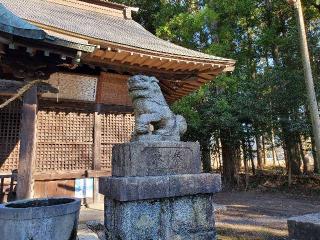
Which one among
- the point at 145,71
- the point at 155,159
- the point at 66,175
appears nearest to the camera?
the point at 155,159

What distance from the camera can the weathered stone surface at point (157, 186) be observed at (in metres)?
3.38

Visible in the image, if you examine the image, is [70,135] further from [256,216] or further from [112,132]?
[256,216]

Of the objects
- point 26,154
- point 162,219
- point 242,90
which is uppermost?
point 242,90

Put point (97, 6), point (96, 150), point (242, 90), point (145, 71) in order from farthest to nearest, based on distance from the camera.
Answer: point (242, 90) → point (97, 6) → point (96, 150) → point (145, 71)

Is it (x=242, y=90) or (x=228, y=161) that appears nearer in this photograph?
(x=242, y=90)

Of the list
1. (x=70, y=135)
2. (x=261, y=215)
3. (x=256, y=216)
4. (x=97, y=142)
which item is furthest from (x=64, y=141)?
(x=261, y=215)

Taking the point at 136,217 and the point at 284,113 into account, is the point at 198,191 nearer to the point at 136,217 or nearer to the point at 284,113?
the point at 136,217

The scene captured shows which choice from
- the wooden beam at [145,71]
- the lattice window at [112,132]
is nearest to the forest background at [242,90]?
the wooden beam at [145,71]

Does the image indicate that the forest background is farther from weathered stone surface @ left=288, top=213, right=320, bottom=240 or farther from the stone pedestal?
the stone pedestal

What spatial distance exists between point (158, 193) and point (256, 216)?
527 cm

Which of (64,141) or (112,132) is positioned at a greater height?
(112,132)

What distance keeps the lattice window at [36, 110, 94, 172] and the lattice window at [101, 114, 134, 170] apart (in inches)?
13.5

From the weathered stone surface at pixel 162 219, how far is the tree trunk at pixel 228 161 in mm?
11263

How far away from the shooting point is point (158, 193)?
139 inches
